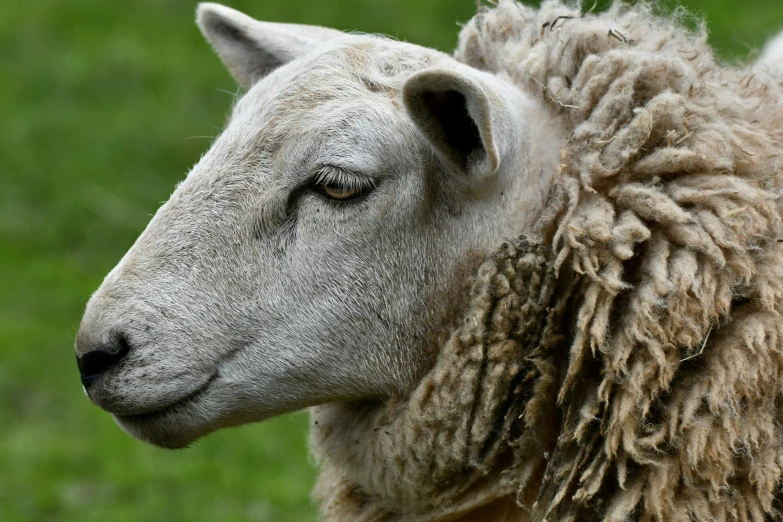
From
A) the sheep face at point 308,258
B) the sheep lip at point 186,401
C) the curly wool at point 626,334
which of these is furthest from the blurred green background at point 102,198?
the sheep lip at point 186,401

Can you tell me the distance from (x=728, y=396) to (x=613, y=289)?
17.3 inches

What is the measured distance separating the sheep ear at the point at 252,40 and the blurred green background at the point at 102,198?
1004 mm

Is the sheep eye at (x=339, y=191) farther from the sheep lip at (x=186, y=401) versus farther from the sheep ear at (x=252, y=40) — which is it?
the sheep ear at (x=252, y=40)

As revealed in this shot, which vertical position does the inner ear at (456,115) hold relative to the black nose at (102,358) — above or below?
above

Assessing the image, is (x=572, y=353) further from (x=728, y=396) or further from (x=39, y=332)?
(x=39, y=332)

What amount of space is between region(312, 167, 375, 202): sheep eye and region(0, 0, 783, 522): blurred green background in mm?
2035

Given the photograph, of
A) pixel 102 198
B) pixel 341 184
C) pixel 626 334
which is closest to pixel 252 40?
pixel 341 184

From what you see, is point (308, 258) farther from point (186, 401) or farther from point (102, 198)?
point (102, 198)

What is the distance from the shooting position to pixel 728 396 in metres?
3.03

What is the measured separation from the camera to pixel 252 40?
13.6 feet

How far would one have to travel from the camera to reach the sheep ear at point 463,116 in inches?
120

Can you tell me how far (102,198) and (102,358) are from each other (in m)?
7.23

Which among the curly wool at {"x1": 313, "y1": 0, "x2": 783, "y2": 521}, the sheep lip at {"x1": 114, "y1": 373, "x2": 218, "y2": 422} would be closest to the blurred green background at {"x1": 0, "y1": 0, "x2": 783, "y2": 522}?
the curly wool at {"x1": 313, "y1": 0, "x2": 783, "y2": 521}

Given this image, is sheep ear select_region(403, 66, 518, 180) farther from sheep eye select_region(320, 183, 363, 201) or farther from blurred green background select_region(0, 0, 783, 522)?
blurred green background select_region(0, 0, 783, 522)
